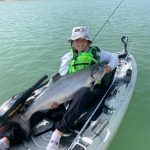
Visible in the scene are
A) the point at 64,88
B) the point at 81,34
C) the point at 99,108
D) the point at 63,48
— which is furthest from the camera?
the point at 63,48

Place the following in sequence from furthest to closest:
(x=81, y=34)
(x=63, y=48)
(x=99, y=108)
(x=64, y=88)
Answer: (x=63, y=48) < (x=99, y=108) < (x=81, y=34) < (x=64, y=88)

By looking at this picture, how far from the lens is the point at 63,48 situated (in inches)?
455

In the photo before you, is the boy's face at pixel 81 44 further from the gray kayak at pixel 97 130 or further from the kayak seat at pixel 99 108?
the gray kayak at pixel 97 130

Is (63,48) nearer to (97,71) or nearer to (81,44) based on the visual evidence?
(81,44)

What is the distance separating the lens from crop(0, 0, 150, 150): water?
6.19 m

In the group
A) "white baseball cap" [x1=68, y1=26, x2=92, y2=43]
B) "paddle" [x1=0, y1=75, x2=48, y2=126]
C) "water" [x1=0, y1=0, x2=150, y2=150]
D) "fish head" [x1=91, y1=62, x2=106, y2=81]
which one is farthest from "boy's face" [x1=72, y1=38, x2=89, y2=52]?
"water" [x1=0, y1=0, x2=150, y2=150]

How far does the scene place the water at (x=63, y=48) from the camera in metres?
6.19

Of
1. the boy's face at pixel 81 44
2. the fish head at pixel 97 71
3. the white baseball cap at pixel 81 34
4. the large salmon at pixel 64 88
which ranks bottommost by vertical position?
the large salmon at pixel 64 88

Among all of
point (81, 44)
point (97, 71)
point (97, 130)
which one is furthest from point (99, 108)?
point (81, 44)

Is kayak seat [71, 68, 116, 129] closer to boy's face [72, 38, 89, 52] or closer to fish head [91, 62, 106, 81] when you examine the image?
fish head [91, 62, 106, 81]

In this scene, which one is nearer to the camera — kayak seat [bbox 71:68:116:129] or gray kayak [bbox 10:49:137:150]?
gray kayak [bbox 10:49:137:150]

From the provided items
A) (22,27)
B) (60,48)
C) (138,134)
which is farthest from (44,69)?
(22,27)

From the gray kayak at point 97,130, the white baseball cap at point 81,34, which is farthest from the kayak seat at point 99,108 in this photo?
the white baseball cap at point 81,34

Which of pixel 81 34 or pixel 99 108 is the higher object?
pixel 81 34
